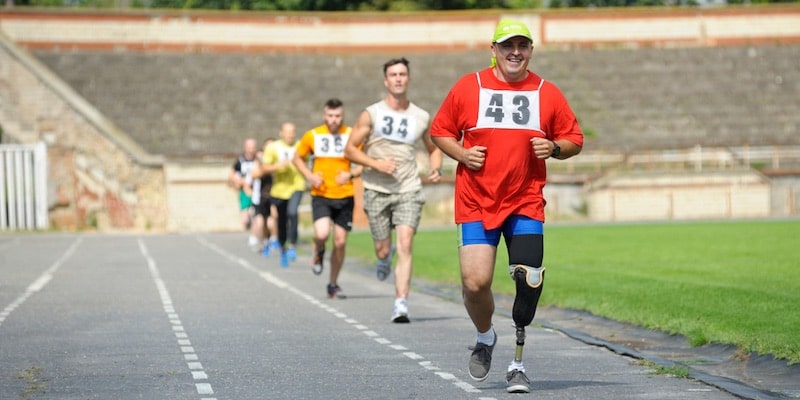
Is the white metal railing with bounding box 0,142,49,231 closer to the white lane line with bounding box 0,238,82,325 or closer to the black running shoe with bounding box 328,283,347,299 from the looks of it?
the white lane line with bounding box 0,238,82,325

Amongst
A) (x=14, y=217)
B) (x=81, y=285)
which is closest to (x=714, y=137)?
(x=14, y=217)

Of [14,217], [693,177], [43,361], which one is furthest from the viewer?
[693,177]

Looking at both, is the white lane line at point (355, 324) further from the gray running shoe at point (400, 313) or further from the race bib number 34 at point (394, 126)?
the race bib number 34 at point (394, 126)

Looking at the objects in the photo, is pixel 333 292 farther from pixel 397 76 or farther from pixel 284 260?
pixel 284 260

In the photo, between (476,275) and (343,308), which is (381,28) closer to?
(343,308)

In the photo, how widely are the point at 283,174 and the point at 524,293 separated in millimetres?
18256

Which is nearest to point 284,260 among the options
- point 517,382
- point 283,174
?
point 283,174

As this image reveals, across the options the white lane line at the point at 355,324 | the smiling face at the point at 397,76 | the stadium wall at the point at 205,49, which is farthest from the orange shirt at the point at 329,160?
the stadium wall at the point at 205,49

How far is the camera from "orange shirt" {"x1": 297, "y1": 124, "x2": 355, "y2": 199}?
19.0m

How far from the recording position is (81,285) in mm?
21156

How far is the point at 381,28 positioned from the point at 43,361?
4929 centimetres

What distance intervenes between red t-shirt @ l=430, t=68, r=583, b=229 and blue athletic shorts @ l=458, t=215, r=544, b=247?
48 millimetres

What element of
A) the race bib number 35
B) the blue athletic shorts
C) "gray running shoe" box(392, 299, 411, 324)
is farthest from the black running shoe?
the blue athletic shorts

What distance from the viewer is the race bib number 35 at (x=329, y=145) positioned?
1919 centimetres
